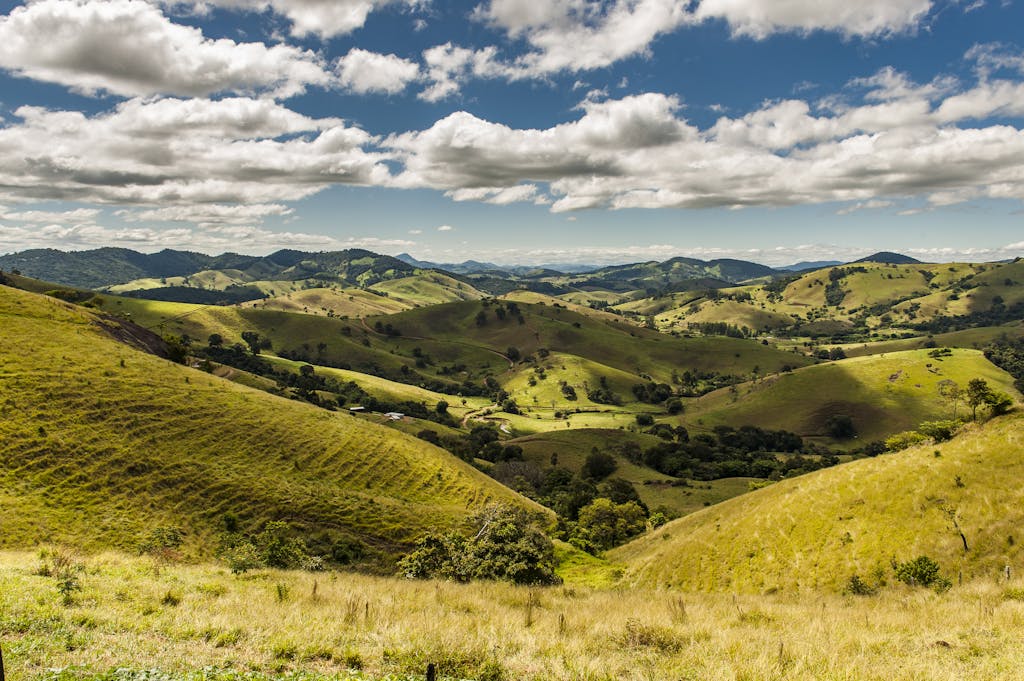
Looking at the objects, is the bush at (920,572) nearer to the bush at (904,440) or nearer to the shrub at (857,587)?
the shrub at (857,587)

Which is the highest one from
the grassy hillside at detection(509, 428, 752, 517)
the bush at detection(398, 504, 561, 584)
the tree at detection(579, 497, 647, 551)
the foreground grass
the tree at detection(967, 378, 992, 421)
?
the tree at detection(967, 378, 992, 421)

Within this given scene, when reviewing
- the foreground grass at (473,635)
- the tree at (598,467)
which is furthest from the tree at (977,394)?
the tree at (598,467)

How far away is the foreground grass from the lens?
38.7 feet

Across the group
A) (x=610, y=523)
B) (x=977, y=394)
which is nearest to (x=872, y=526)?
(x=977, y=394)

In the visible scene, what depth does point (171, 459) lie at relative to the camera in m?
57.8

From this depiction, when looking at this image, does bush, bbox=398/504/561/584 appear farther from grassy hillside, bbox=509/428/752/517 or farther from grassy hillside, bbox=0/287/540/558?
grassy hillside, bbox=509/428/752/517

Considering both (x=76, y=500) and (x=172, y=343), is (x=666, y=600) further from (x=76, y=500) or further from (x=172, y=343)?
(x=172, y=343)

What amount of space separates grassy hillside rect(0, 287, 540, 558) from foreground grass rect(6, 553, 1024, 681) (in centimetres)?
3537

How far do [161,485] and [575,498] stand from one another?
262 ft

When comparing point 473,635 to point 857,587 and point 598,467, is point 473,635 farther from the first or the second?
point 598,467

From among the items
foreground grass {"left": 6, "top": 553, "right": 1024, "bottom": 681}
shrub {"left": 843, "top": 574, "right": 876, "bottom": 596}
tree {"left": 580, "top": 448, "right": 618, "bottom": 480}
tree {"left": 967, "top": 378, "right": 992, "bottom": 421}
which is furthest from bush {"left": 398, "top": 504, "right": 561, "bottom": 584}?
tree {"left": 580, "top": 448, "right": 618, "bottom": 480}

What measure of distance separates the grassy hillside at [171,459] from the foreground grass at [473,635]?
35.4 metres

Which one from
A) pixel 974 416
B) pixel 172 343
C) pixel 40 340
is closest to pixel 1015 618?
pixel 974 416

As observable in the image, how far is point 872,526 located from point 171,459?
72.7m
